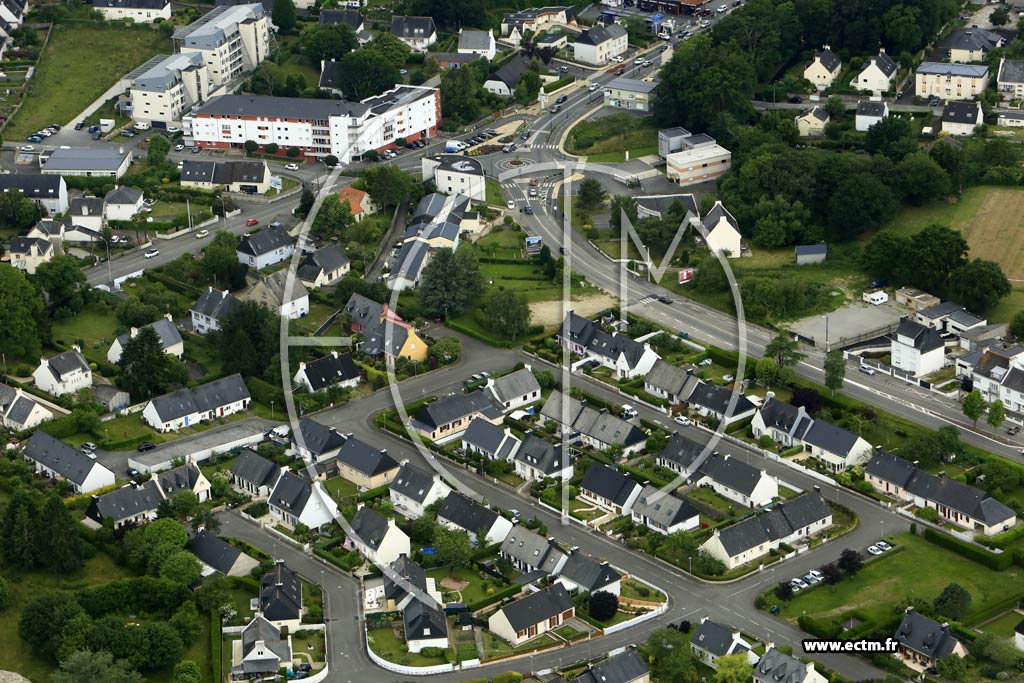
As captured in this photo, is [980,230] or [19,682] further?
[980,230]

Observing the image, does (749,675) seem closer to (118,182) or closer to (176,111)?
(118,182)

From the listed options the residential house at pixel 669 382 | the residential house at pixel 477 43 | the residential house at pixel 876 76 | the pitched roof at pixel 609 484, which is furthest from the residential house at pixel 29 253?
the residential house at pixel 876 76

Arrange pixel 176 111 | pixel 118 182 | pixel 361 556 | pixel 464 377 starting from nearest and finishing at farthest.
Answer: pixel 361 556 < pixel 464 377 < pixel 118 182 < pixel 176 111

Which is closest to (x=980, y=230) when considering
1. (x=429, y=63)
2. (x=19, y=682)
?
(x=429, y=63)

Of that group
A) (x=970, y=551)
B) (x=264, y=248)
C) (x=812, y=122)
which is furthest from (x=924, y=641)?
(x=812, y=122)

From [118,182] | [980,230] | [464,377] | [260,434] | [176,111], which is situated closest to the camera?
[260,434]

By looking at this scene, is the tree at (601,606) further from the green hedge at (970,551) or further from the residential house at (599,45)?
the residential house at (599,45)
